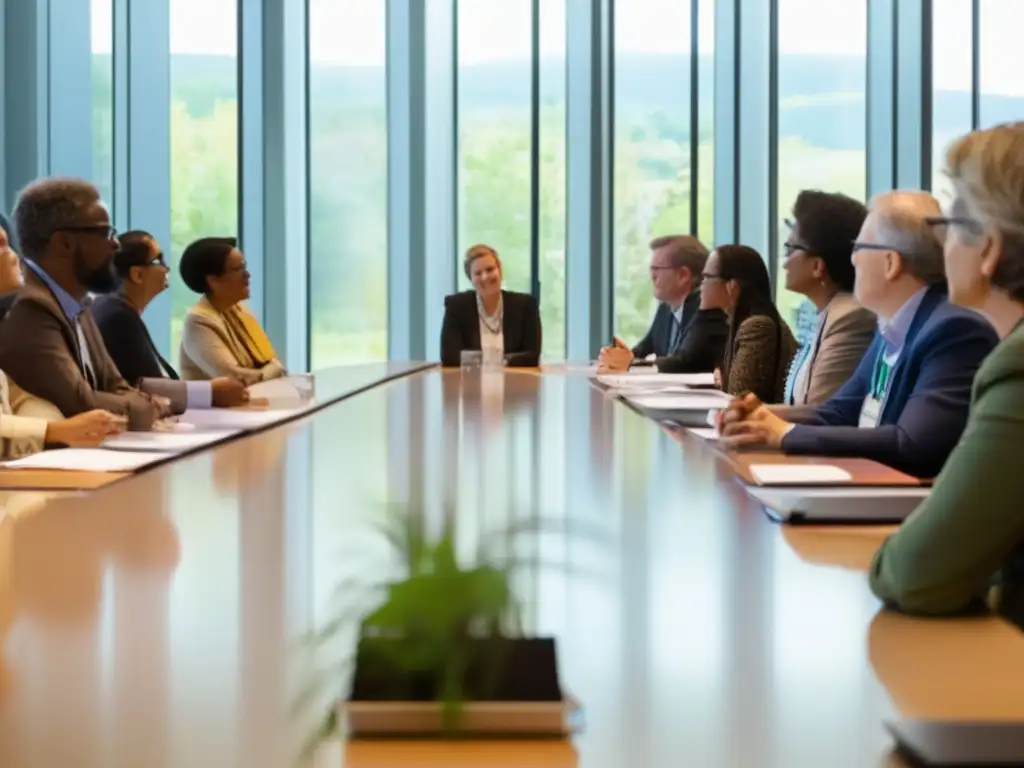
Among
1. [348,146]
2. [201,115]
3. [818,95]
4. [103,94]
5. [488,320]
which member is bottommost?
[488,320]

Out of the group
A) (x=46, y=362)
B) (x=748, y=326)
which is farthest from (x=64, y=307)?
(x=748, y=326)

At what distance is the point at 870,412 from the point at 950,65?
7.84 metres

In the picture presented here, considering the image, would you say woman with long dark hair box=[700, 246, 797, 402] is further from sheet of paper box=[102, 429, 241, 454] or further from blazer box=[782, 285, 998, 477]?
sheet of paper box=[102, 429, 241, 454]

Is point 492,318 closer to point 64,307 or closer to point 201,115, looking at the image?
point 201,115

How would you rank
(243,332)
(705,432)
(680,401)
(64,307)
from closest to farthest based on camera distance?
(705,432) → (64,307) → (680,401) → (243,332)

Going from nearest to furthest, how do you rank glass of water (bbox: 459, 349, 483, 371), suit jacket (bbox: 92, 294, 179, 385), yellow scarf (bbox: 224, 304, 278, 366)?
1. suit jacket (bbox: 92, 294, 179, 385)
2. yellow scarf (bbox: 224, 304, 278, 366)
3. glass of water (bbox: 459, 349, 483, 371)

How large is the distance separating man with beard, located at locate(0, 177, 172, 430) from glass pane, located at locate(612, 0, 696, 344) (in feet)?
21.6

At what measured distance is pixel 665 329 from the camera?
302 inches

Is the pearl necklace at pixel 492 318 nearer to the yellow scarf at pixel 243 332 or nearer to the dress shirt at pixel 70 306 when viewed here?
the yellow scarf at pixel 243 332

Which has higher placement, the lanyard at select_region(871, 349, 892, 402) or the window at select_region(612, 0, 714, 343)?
the window at select_region(612, 0, 714, 343)

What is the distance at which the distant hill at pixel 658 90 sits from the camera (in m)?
10.1

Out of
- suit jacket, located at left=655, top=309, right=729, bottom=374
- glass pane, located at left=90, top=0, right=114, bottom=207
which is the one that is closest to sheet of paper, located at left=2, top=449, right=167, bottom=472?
suit jacket, located at left=655, top=309, right=729, bottom=374

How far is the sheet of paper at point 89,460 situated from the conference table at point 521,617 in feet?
0.25

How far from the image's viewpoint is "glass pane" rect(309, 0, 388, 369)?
1034 centimetres
